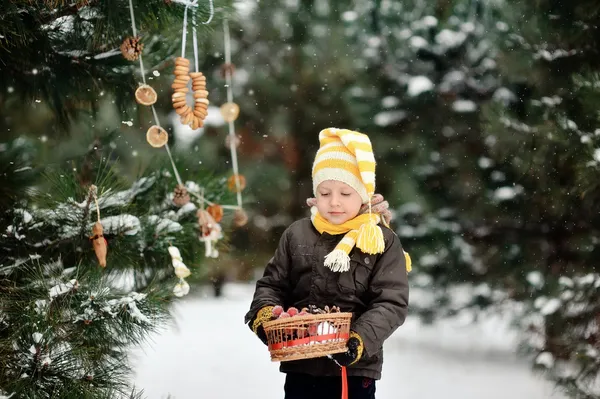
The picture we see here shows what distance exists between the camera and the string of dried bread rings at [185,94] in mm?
1808

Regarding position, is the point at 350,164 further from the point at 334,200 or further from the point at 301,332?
the point at 301,332

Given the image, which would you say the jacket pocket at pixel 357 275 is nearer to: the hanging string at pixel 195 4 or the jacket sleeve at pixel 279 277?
the jacket sleeve at pixel 279 277

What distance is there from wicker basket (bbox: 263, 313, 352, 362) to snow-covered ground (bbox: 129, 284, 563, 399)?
72.8 inches

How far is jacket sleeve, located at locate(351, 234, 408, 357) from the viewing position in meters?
1.45

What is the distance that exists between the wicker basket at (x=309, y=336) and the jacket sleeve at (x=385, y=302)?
7 cm

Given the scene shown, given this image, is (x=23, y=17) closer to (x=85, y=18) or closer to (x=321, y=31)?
(x=85, y=18)

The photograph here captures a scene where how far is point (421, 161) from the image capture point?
13.1 feet

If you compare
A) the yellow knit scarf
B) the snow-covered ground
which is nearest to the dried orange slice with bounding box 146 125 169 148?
the yellow knit scarf

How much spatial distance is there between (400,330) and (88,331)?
3.08 m

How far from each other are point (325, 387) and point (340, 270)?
0.26 metres

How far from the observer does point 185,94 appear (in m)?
1.83

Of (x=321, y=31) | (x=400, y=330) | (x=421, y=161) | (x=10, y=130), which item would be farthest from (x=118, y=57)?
(x=400, y=330)

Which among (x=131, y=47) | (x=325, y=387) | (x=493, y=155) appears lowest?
(x=325, y=387)

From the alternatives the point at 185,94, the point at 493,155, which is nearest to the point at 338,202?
the point at 185,94
